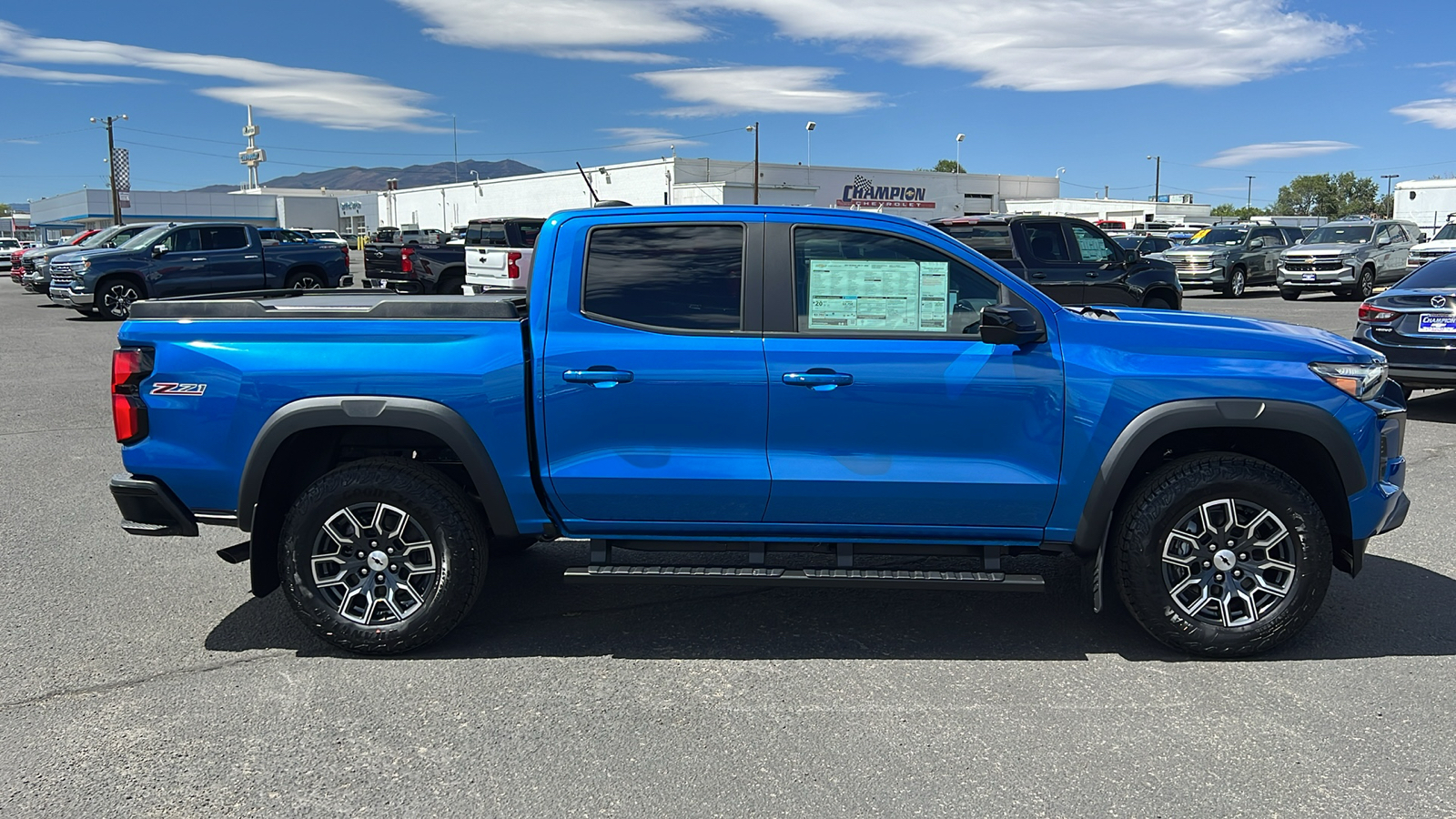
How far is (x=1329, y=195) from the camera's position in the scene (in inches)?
5325

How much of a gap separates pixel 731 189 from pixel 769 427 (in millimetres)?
57422

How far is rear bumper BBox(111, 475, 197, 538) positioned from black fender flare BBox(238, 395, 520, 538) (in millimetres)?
387

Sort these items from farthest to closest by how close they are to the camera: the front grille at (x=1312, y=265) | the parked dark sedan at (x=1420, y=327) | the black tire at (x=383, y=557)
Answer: the front grille at (x=1312, y=265) < the parked dark sedan at (x=1420, y=327) < the black tire at (x=383, y=557)

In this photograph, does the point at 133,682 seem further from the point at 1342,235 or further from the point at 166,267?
the point at 1342,235

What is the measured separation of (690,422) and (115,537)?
13.0ft

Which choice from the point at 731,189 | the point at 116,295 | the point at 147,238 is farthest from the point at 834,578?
the point at 731,189

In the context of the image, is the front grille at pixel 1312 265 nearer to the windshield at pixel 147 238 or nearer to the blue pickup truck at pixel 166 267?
the blue pickup truck at pixel 166 267

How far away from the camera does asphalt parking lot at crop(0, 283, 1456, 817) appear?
3.37 metres

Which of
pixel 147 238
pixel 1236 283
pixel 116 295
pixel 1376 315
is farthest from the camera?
pixel 1236 283

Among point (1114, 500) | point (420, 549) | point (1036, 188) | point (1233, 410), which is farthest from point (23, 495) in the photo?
point (1036, 188)

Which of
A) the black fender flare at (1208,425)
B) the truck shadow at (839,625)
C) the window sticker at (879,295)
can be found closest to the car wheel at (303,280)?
the truck shadow at (839,625)

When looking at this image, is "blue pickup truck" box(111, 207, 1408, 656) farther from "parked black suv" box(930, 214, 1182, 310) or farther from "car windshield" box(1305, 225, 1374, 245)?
"car windshield" box(1305, 225, 1374, 245)

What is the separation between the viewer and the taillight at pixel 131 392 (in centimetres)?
442

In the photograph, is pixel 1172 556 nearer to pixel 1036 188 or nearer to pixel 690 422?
pixel 690 422
